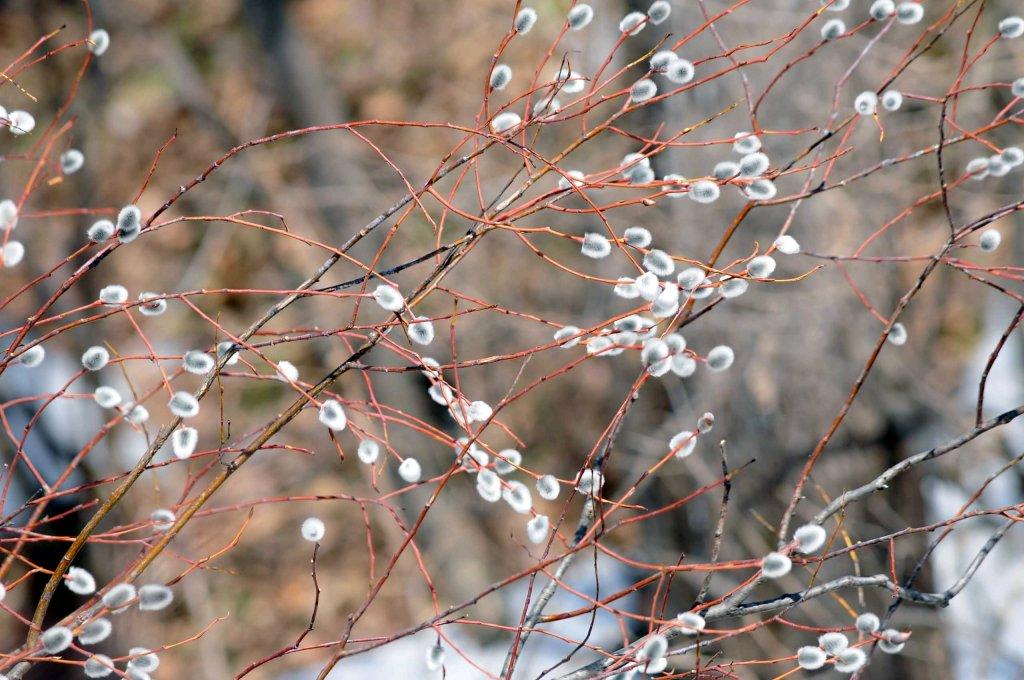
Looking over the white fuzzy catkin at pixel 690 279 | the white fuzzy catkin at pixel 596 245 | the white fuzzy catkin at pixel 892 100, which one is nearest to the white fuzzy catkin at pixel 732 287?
the white fuzzy catkin at pixel 690 279

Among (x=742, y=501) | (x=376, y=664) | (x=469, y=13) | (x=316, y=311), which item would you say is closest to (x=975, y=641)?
(x=742, y=501)

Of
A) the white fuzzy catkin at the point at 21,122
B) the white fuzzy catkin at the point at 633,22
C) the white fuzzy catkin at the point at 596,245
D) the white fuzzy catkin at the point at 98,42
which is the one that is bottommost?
the white fuzzy catkin at the point at 596,245

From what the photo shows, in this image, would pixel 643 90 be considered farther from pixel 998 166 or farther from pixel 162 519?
pixel 162 519

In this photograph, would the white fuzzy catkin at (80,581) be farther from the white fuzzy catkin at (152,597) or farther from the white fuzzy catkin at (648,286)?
the white fuzzy catkin at (648,286)

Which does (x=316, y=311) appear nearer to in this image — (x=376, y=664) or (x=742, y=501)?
(x=376, y=664)

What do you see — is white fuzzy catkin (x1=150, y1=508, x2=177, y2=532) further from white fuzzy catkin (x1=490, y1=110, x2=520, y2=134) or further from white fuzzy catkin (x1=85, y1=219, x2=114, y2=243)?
white fuzzy catkin (x1=490, y1=110, x2=520, y2=134)

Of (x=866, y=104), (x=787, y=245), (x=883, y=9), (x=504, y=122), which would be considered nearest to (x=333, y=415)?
(x=504, y=122)
